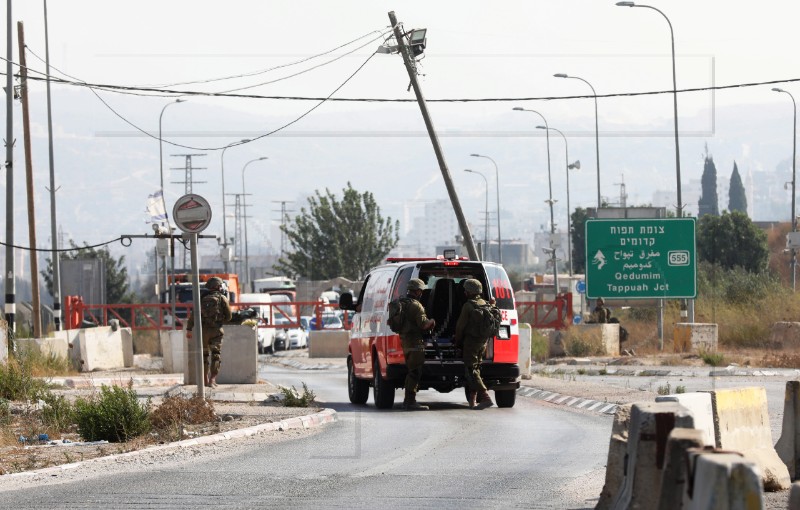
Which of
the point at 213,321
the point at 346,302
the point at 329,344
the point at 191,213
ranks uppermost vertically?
the point at 191,213

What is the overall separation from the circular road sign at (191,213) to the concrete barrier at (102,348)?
45.8ft

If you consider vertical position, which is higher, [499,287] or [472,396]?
[499,287]

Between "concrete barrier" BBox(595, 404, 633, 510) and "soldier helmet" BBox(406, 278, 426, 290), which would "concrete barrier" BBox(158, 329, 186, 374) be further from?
"concrete barrier" BBox(595, 404, 633, 510)

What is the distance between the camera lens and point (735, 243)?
9850cm

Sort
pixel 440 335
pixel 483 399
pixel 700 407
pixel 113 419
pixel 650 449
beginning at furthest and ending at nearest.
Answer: pixel 440 335
pixel 483 399
pixel 113 419
pixel 700 407
pixel 650 449

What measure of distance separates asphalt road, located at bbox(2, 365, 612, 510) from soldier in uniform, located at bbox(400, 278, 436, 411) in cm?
154

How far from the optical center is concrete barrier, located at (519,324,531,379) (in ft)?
85.6

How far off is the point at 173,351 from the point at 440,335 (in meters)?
11.8

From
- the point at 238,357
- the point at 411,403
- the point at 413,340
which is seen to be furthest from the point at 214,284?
the point at 413,340

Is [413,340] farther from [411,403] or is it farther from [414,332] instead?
[411,403]

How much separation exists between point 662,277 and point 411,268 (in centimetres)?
1690

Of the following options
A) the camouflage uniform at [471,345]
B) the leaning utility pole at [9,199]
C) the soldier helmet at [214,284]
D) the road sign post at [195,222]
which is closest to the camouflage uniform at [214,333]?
the soldier helmet at [214,284]

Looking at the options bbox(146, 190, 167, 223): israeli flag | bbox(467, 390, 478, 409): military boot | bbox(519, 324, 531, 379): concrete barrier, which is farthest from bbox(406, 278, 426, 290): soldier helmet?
bbox(146, 190, 167, 223): israeli flag

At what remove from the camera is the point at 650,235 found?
3494 centimetres
